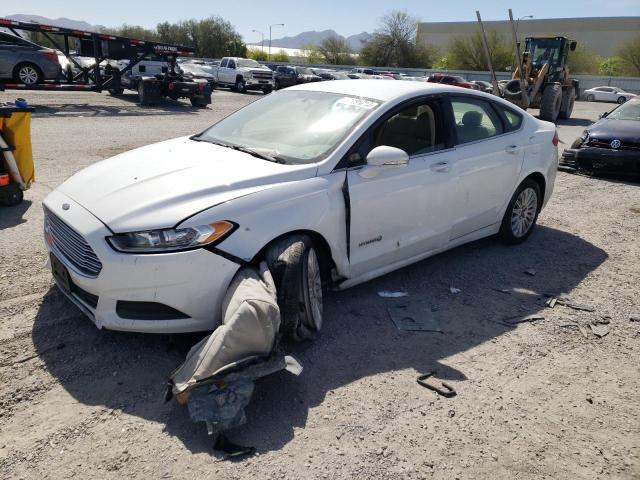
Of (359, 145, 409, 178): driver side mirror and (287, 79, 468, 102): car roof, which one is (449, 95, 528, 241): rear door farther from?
(359, 145, 409, 178): driver side mirror

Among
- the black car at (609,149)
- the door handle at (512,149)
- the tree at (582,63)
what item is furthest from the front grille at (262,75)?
the tree at (582,63)

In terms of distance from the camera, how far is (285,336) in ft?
11.0

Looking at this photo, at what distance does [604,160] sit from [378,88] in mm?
6622

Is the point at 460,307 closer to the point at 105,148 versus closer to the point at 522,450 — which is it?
the point at 522,450

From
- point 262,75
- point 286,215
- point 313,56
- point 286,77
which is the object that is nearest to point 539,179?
point 286,215

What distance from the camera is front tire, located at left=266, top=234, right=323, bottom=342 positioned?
319cm

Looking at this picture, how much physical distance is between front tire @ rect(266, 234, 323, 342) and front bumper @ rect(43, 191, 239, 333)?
0.28 meters

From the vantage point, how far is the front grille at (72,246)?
306 cm

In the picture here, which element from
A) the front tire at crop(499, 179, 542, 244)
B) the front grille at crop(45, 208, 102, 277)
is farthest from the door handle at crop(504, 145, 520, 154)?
the front grille at crop(45, 208, 102, 277)

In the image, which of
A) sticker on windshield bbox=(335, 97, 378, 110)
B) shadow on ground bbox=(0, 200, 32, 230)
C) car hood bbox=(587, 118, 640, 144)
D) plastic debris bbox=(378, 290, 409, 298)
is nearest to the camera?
sticker on windshield bbox=(335, 97, 378, 110)

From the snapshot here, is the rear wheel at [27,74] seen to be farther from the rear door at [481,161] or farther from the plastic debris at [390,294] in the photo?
the plastic debris at [390,294]

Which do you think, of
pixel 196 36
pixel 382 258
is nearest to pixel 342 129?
pixel 382 258

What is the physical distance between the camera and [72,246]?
324cm

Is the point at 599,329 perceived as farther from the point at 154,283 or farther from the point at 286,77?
the point at 286,77
